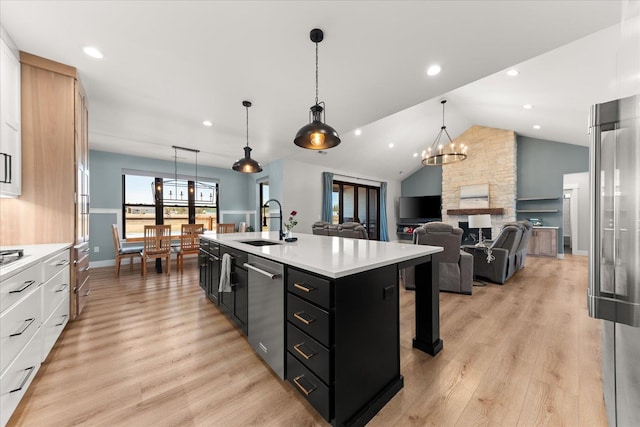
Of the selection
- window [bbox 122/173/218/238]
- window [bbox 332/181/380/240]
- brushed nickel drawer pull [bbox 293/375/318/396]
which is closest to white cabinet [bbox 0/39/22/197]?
brushed nickel drawer pull [bbox 293/375/318/396]

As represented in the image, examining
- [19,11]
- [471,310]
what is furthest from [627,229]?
[19,11]

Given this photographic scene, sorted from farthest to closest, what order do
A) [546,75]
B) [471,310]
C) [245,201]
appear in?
1. [245,201]
2. [546,75]
3. [471,310]

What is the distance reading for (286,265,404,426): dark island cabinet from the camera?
1247mm

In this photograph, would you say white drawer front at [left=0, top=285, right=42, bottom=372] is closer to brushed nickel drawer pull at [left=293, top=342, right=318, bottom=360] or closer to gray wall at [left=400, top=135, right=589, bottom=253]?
brushed nickel drawer pull at [left=293, top=342, right=318, bottom=360]

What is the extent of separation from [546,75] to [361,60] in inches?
124

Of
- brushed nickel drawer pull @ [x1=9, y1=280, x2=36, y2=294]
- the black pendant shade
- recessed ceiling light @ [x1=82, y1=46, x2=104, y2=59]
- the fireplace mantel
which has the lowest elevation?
brushed nickel drawer pull @ [x1=9, y1=280, x2=36, y2=294]

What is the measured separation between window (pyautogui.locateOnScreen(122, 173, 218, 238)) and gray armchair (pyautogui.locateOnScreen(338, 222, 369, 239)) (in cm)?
401

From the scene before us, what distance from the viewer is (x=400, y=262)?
1615 millimetres

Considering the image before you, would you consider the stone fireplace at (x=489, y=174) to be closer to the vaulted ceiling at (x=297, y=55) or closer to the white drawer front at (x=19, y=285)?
the vaulted ceiling at (x=297, y=55)

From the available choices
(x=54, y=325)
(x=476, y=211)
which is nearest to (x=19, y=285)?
(x=54, y=325)

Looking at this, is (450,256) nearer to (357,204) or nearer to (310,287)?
(310,287)

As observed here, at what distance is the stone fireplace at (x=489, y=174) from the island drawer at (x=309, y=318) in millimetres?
7670

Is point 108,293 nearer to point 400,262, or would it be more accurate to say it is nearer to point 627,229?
point 400,262

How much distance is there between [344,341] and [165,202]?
6.66m
